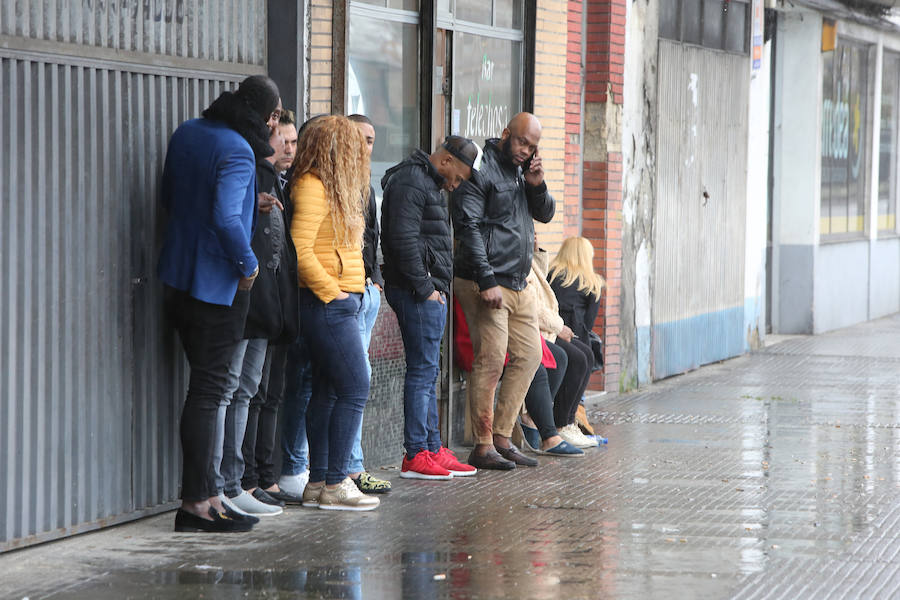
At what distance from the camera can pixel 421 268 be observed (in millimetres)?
7887

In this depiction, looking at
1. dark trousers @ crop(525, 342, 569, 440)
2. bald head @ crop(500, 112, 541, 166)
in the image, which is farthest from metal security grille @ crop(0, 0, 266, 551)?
dark trousers @ crop(525, 342, 569, 440)

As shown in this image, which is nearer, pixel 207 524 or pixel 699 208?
pixel 207 524

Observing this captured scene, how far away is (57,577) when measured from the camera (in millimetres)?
5844

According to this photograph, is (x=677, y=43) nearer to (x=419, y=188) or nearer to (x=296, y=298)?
(x=419, y=188)

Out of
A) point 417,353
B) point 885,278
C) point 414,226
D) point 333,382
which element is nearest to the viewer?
point 333,382

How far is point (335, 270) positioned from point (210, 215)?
88 centimetres

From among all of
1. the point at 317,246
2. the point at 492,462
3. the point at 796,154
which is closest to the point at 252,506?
the point at 317,246

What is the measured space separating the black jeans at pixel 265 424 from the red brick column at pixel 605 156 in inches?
190

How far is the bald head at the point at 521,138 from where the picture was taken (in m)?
8.53

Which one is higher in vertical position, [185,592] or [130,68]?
[130,68]

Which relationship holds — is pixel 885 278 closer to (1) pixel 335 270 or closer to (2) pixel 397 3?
(2) pixel 397 3

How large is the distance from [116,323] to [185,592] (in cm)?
153

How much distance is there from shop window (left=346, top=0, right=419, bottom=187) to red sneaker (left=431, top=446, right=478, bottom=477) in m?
1.74

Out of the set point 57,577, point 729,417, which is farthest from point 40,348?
point 729,417
